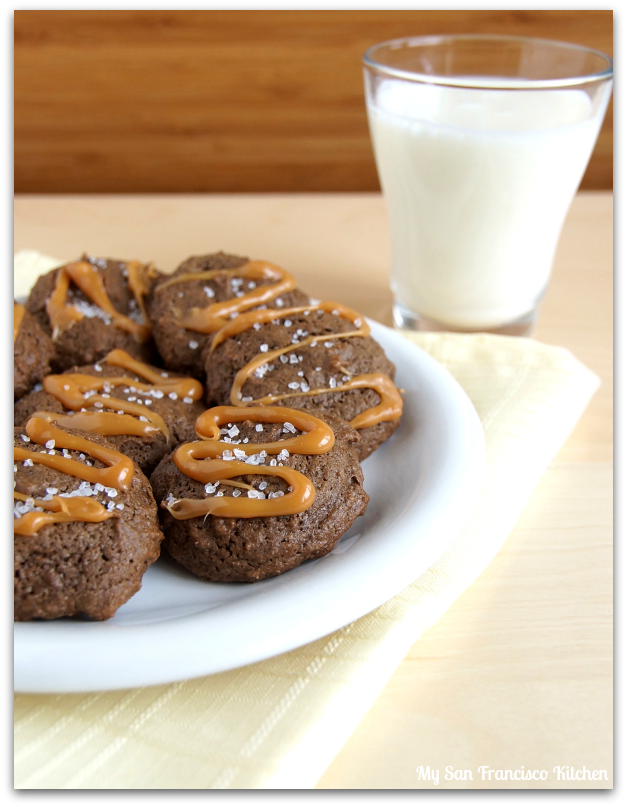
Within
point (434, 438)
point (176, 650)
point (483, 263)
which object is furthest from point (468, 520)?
point (483, 263)

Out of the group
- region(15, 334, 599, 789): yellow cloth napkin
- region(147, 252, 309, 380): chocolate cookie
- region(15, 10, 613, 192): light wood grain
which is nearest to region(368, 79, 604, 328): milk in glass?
region(147, 252, 309, 380): chocolate cookie

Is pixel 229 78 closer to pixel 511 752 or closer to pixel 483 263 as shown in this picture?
pixel 483 263

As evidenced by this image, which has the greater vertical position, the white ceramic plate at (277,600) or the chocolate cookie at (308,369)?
the chocolate cookie at (308,369)

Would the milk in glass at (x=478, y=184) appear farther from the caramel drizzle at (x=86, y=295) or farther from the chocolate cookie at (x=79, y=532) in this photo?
the chocolate cookie at (x=79, y=532)

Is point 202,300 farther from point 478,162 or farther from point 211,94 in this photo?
point 211,94

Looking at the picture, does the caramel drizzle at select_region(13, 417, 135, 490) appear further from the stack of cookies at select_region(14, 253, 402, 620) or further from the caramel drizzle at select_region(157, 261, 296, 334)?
the caramel drizzle at select_region(157, 261, 296, 334)

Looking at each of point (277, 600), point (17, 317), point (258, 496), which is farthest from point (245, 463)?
point (17, 317)

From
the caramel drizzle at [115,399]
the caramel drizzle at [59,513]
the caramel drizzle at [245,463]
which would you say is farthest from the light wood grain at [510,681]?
the caramel drizzle at [115,399]
